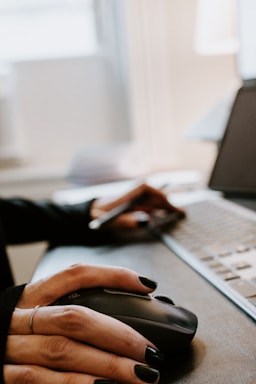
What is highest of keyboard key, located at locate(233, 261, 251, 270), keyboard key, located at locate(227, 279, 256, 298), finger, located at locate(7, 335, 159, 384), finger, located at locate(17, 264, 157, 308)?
finger, located at locate(17, 264, 157, 308)

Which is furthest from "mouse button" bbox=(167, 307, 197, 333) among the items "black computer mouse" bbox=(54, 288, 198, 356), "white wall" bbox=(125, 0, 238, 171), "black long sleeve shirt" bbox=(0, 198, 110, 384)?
"white wall" bbox=(125, 0, 238, 171)

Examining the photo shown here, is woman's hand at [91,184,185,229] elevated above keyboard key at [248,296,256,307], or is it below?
below

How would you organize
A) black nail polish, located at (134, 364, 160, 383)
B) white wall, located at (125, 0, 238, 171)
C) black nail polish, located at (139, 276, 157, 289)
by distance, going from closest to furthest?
black nail polish, located at (134, 364, 160, 383)
black nail polish, located at (139, 276, 157, 289)
white wall, located at (125, 0, 238, 171)

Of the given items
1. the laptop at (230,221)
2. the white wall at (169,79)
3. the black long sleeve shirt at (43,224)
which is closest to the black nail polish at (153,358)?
the laptop at (230,221)

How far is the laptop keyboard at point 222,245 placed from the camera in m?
0.51

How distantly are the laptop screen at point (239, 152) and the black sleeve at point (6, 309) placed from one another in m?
0.50

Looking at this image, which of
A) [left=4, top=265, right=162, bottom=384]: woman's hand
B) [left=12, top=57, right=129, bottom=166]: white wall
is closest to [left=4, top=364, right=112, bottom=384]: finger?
[left=4, top=265, right=162, bottom=384]: woman's hand

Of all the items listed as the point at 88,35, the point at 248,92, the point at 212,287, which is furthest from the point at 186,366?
the point at 88,35

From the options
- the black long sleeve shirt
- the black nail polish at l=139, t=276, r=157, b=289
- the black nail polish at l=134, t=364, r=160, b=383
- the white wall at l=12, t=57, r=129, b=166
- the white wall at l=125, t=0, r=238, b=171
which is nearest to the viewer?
the black nail polish at l=134, t=364, r=160, b=383

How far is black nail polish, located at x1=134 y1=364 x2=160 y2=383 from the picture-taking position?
37cm

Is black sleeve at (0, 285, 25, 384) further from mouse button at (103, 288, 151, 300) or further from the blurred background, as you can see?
the blurred background

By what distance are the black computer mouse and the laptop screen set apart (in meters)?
0.47

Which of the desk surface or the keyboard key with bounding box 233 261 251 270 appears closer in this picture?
the desk surface

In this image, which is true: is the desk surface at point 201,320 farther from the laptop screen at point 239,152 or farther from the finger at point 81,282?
the laptop screen at point 239,152
